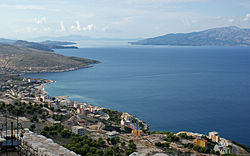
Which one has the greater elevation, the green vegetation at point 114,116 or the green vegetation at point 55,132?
the green vegetation at point 55,132

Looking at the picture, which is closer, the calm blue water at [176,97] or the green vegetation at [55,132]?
the green vegetation at [55,132]

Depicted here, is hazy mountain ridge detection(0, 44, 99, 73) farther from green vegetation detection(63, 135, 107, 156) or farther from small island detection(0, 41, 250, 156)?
green vegetation detection(63, 135, 107, 156)

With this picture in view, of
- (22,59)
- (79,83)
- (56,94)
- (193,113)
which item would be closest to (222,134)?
(193,113)

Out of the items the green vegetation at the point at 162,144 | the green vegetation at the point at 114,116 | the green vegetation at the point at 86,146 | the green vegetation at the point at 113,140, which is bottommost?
the green vegetation at the point at 114,116

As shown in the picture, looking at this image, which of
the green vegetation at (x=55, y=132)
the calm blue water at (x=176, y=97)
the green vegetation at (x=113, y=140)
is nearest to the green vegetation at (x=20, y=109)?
the green vegetation at (x=55, y=132)

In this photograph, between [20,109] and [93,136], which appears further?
[20,109]

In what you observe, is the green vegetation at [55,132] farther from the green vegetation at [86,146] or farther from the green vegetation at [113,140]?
the green vegetation at [113,140]

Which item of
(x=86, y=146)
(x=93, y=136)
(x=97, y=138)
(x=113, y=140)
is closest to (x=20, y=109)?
(x=93, y=136)

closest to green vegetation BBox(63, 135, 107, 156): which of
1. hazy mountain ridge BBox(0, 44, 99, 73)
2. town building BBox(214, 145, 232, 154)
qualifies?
town building BBox(214, 145, 232, 154)

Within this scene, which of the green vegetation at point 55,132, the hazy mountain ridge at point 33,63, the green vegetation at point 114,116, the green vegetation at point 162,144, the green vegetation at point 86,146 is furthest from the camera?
the hazy mountain ridge at point 33,63

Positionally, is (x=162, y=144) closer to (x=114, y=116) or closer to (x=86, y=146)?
(x=86, y=146)

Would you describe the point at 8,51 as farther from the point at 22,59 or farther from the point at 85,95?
the point at 85,95

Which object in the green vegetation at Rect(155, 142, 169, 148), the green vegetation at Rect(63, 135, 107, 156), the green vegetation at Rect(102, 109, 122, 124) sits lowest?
the green vegetation at Rect(102, 109, 122, 124)
